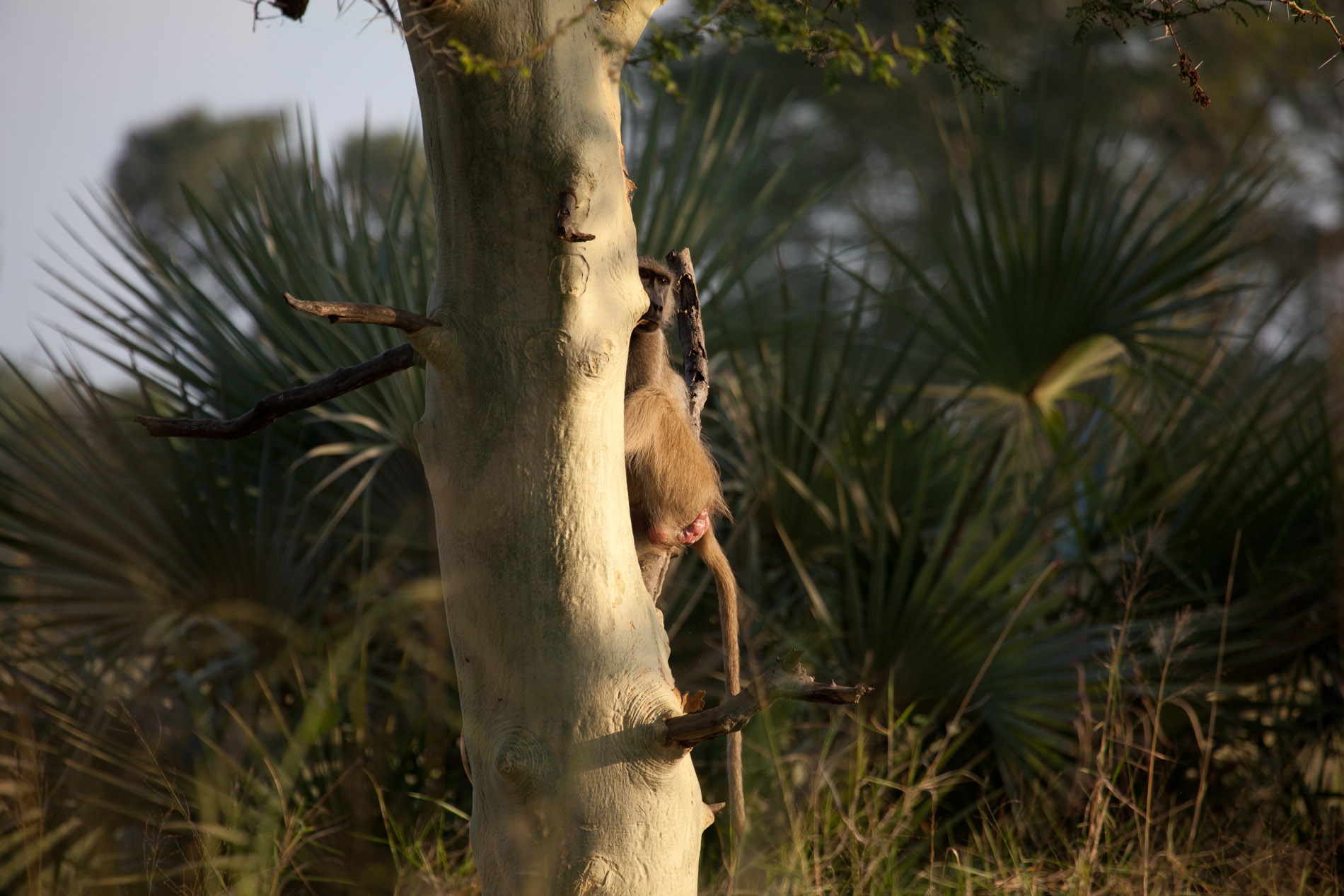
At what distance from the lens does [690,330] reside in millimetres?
2314

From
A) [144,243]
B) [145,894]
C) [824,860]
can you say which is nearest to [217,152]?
[144,243]

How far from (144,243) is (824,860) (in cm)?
340

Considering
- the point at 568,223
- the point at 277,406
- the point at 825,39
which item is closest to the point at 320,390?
the point at 277,406

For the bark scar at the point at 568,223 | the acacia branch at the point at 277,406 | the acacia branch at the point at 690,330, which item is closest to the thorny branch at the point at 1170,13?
the acacia branch at the point at 690,330

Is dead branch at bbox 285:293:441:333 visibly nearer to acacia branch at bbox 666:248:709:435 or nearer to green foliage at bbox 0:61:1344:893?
acacia branch at bbox 666:248:709:435

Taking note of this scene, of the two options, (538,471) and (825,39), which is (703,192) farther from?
(538,471)

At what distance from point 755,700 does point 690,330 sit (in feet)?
3.21

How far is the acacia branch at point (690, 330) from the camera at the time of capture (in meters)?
2.25

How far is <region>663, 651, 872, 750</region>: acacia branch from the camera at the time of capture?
1507 mm

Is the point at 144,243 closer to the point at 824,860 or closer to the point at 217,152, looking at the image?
the point at 824,860

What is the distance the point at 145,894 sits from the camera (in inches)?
139

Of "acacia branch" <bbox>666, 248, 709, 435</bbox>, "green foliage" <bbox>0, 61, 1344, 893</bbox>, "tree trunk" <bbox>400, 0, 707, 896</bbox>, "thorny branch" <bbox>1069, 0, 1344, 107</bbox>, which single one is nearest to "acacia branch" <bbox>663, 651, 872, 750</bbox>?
"tree trunk" <bbox>400, 0, 707, 896</bbox>

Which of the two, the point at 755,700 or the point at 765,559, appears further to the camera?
the point at 765,559

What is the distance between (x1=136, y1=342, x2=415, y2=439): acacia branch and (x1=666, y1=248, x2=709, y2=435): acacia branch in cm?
70
